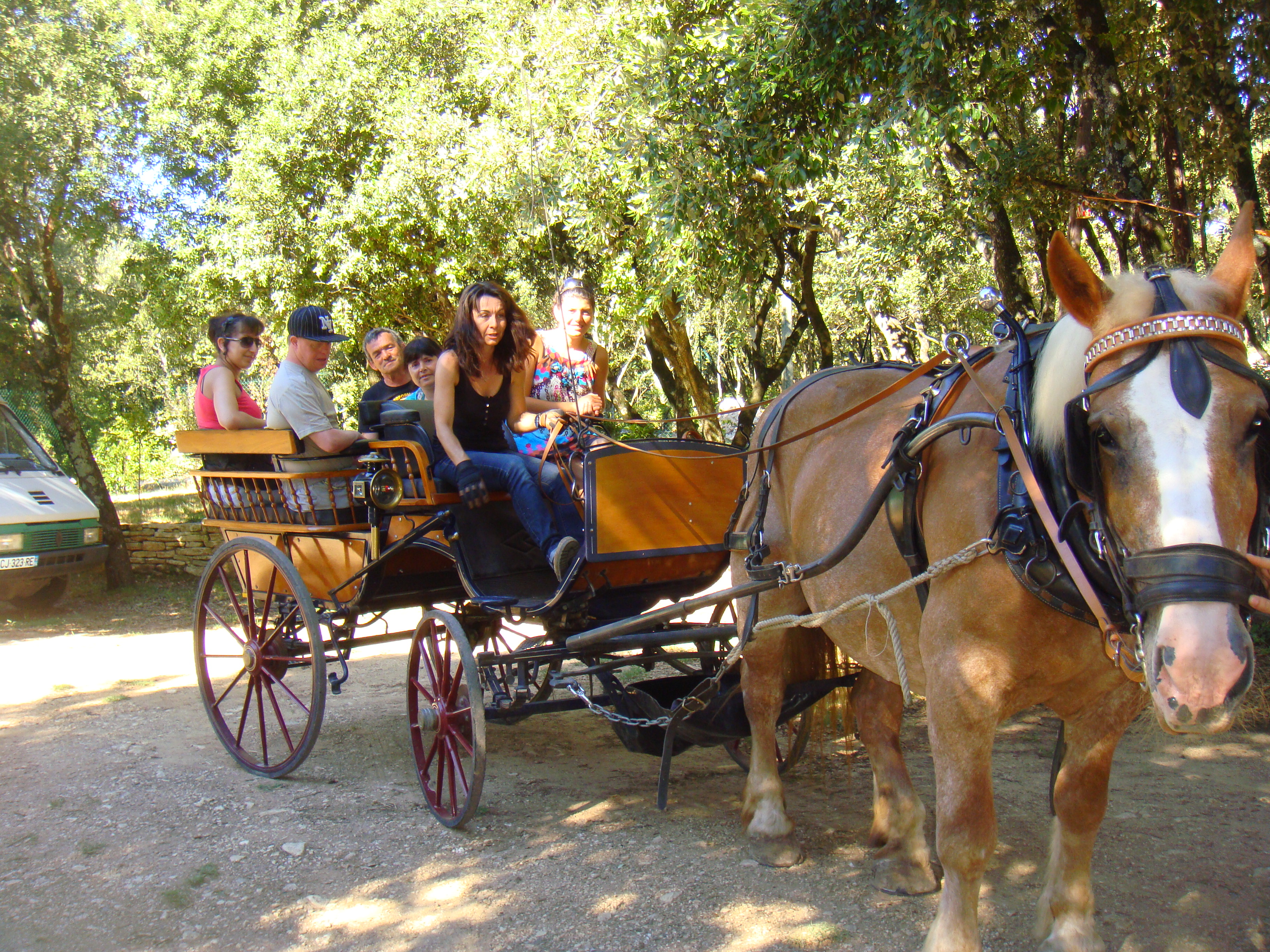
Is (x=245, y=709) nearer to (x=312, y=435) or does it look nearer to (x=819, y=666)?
(x=312, y=435)

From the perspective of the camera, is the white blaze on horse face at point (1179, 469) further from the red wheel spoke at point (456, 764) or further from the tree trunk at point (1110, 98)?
the tree trunk at point (1110, 98)

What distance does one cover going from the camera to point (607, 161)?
8164 mm

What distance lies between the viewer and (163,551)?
12.3 metres

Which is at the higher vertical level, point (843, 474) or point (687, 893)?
point (843, 474)

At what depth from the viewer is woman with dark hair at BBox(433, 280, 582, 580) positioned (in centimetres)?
429

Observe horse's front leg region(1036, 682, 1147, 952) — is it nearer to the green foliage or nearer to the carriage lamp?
the green foliage

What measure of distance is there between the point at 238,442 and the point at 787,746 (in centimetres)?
331

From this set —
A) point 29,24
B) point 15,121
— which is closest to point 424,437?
point 15,121

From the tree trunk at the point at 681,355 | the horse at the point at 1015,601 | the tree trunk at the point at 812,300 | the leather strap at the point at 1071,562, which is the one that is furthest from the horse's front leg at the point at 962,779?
the tree trunk at the point at 681,355

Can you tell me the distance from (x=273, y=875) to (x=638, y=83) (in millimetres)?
6670

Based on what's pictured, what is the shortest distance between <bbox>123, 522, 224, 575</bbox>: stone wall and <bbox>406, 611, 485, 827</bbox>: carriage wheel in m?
9.05

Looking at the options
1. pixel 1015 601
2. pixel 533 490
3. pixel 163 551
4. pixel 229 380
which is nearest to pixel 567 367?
pixel 533 490

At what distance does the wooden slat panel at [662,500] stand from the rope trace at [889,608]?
2.32 feet

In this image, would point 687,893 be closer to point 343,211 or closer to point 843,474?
point 843,474
